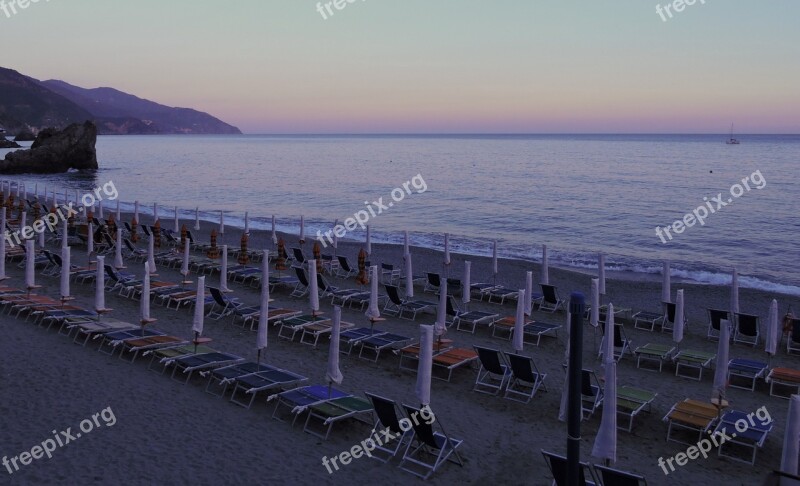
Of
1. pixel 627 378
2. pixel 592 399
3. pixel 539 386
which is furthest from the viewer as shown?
pixel 627 378

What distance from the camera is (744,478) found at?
7.04 m

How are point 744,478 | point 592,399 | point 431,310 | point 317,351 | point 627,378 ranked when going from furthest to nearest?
1. point 431,310
2. point 317,351
3. point 627,378
4. point 592,399
5. point 744,478

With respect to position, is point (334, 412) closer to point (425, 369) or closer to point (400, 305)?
point (425, 369)

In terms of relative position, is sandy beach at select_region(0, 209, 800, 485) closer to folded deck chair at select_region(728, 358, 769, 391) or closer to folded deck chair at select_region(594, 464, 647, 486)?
folded deck chair at select_region(728, 358, 769, 391)

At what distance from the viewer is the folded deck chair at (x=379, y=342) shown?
→ 35.3ft

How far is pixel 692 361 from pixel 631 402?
8.89ft

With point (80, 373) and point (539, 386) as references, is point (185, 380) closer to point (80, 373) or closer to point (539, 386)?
point (80, 373)

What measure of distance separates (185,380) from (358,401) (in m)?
2.96

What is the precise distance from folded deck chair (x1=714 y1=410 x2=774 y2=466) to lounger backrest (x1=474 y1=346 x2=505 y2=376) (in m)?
2.87

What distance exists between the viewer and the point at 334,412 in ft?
25.4

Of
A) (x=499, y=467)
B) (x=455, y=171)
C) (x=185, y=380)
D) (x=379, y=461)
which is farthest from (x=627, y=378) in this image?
(x=455, y=171)

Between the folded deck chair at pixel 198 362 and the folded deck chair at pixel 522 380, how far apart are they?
399cm

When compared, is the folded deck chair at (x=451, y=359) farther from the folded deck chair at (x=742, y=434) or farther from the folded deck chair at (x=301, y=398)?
the folded deck chair at (x=742, y=434)

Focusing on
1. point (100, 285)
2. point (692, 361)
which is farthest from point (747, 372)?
point (100, 285)
